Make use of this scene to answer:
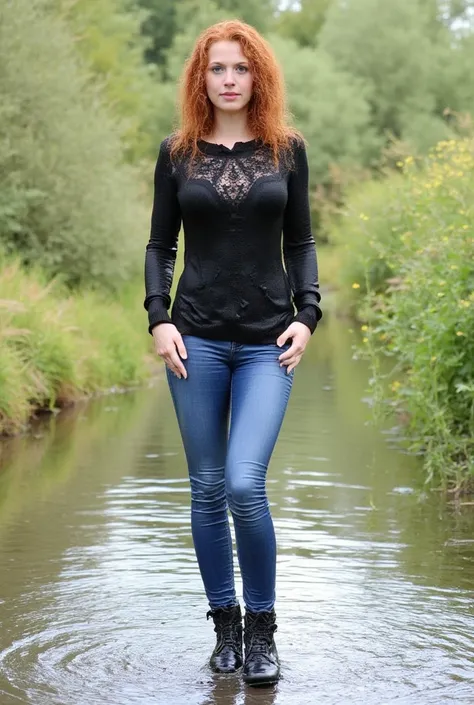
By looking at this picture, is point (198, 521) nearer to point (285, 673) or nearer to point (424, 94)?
point (285, 673)

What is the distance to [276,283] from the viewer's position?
4.90 meters

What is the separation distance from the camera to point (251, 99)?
4.98 meters

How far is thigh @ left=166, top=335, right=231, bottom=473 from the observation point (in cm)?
487

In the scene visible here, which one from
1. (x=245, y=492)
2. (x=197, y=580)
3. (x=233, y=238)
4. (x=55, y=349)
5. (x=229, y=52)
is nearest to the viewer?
(x=245, y=492)

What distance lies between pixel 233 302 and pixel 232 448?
20.1 inches

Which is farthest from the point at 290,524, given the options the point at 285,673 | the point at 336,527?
the point at 285,673

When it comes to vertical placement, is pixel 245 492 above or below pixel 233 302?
below

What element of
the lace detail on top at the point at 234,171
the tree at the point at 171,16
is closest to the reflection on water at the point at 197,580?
the lace detail on top at the point at 234,171

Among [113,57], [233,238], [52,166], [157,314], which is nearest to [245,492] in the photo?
[157,314]

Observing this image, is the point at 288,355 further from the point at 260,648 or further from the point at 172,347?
the point at 260,648

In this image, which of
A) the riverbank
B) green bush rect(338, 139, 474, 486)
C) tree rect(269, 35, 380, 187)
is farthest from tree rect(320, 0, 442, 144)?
green bush rect(338, 139, 474, 486)

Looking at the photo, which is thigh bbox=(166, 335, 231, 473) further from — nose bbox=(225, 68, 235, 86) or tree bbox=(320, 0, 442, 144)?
tree bbox=(320, 0, 442, 144)

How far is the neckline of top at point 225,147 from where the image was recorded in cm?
492

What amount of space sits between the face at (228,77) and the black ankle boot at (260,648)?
180 centimetres
